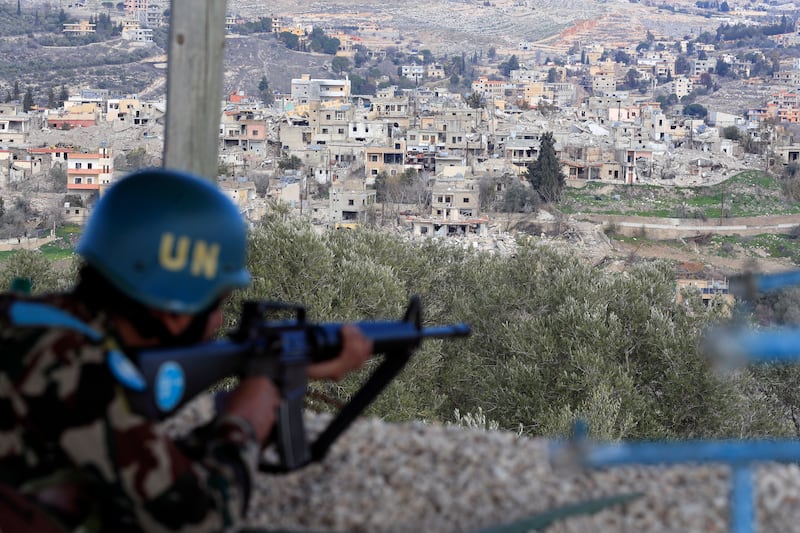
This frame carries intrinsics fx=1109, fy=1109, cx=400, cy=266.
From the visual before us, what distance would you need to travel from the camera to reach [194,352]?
188cm

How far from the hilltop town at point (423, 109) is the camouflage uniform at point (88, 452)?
13.7 metres

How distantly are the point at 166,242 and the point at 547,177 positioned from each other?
162 feet

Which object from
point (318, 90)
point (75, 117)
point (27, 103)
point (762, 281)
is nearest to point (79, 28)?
point (318, 90)

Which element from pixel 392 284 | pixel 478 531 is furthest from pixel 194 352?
pixel 392 284

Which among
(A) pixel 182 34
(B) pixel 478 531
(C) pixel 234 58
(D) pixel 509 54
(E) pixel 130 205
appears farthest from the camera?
(D) pixel 509 54

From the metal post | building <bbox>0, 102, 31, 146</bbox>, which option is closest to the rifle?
the metal post

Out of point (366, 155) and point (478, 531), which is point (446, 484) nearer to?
point (478, 531)

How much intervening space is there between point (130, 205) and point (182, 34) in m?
1.36

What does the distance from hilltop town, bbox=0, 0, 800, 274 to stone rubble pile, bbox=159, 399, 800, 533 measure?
12.7 metres

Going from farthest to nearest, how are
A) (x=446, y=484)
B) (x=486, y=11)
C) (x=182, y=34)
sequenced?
(x=486, y=11) → (x=182, y=34) → (x=446, y=484)

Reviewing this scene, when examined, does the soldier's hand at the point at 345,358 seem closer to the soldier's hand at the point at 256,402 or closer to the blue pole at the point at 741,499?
the soldier's hand at the point at 256,402

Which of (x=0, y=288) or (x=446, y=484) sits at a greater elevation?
(x=446, y=484)

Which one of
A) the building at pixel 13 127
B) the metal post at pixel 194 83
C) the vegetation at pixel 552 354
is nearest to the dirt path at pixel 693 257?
the vegetation at pixel 552 354

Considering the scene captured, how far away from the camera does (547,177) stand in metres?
50.6
